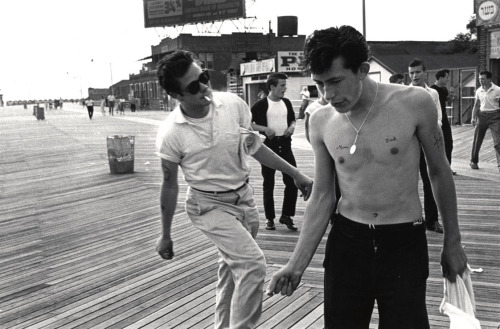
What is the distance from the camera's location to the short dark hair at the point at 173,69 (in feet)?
11.6

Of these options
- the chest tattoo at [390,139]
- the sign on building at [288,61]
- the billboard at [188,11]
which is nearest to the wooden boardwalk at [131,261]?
the chest tattoo at [390,139]

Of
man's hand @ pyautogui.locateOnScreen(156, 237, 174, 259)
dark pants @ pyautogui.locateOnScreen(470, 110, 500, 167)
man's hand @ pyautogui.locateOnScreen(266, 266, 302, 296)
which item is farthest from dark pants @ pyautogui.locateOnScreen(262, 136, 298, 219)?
dark pants @ pyautogui.locateOnScreen(470, 110, 500, 167)

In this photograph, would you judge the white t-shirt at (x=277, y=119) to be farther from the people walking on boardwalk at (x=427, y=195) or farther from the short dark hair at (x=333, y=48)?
the short dark hair at (x=333, y=48)

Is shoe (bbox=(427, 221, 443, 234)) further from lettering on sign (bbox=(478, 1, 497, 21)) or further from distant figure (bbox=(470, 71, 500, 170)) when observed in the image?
lettering on sign (bbox=(478, 1, 497, 21))

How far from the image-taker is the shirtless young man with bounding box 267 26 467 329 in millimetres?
2391

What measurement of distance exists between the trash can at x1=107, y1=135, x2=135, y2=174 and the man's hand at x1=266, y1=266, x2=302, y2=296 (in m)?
10.9

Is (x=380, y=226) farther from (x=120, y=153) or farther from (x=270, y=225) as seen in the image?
(x=120, y=153)

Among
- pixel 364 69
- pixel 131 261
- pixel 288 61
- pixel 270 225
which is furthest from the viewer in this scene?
pixel 288 61

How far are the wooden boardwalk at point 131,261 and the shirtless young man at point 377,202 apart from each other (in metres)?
1.88

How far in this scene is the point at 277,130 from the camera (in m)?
7.24

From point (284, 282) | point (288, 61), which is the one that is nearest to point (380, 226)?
point (284, 282)

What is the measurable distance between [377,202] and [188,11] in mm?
66528

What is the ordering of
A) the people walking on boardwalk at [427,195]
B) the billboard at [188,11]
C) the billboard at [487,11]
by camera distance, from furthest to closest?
the billboard at [188,11]
the billboard at [487,11]
the people walking on boardwalk at [427,195]

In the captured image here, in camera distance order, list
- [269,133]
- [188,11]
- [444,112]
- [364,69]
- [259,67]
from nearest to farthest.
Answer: [364,69] → [269,133] → [444,112] → [259,67] → [188,11]
